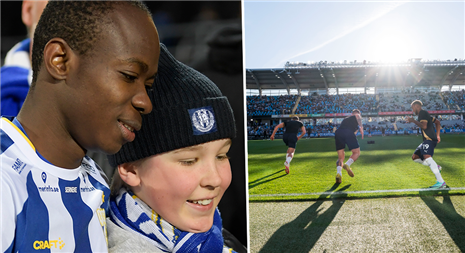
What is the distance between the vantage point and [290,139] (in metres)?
3.22

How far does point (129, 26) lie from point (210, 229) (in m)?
0.57

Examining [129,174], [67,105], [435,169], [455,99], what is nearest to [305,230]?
[435,169]

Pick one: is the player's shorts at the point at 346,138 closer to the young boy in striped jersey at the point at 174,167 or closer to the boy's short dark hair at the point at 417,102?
the boy's short dark hair at the point at 417,102

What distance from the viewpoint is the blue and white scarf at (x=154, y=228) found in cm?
79

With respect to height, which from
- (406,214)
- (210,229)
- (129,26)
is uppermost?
(129,26)

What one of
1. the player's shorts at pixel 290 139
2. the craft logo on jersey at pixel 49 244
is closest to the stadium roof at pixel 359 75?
the player's shorts at pixel 290 139

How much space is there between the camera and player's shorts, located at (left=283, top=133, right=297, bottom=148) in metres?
3.18

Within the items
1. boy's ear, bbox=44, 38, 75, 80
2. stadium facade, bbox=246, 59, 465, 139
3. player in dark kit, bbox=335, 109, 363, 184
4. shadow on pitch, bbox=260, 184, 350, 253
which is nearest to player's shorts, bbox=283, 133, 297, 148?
stadium facade, bbox=246, 59, 465, 139

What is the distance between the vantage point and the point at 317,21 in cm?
276

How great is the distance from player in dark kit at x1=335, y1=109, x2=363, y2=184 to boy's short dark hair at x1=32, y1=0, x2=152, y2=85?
8.72ft

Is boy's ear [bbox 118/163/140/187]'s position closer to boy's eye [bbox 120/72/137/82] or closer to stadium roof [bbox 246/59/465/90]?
boy's eye [bbox 120/72/137/82]

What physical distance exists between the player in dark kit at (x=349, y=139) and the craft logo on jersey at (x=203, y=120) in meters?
2.30

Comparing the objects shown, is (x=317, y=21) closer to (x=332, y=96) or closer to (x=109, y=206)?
(x=332, y=96)

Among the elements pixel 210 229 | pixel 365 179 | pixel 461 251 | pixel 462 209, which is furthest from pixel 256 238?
pixel 210 229
